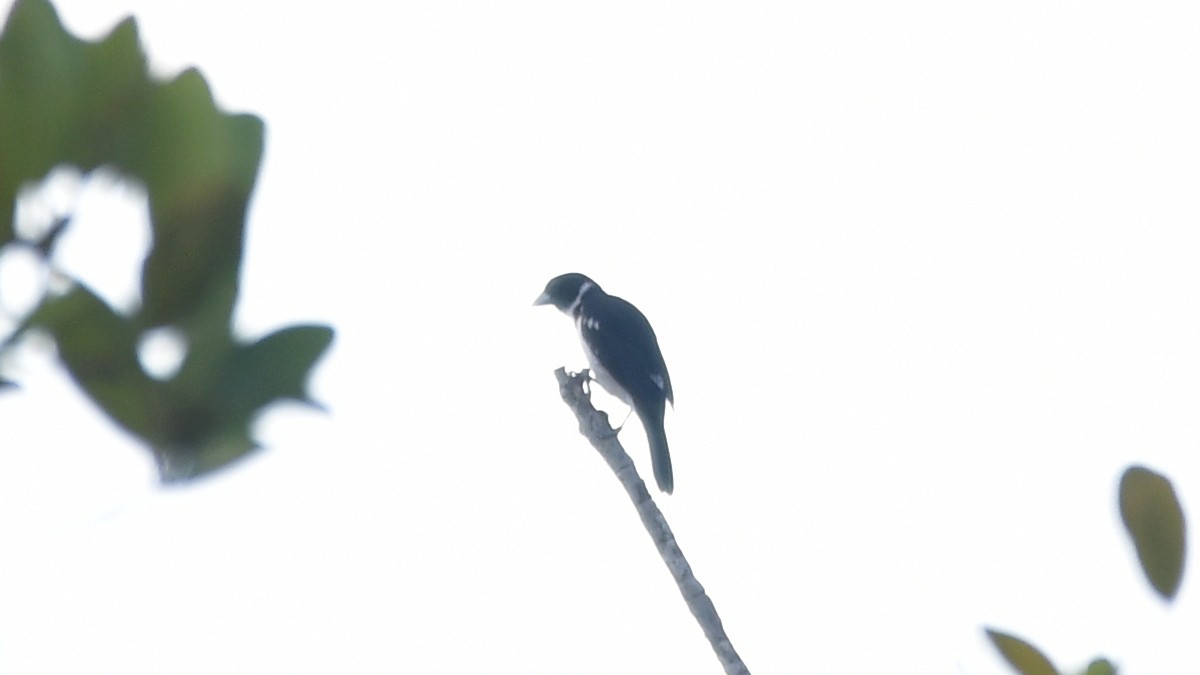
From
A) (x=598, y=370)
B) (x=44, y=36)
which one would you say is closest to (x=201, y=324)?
(x=44, y=36)

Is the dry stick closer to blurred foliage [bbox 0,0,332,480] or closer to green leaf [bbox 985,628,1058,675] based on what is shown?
green leaf [bbox 985,628,1058,675]

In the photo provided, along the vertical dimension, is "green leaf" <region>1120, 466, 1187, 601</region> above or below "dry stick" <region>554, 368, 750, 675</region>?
below

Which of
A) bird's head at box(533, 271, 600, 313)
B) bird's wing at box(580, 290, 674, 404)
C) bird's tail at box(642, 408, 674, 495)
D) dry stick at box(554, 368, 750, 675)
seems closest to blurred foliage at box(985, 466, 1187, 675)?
dry stick at box(554, 368, 750, 675)

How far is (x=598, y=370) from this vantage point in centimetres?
688

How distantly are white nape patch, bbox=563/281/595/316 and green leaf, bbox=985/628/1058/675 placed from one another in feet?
22.5

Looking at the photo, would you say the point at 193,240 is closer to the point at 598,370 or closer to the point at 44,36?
the point at 44,36

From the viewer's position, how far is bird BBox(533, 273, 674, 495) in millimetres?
6484

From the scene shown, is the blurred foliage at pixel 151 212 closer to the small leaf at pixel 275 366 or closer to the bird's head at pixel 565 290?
the small leaf at pixel 275 366

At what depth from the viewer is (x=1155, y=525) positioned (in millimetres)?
907

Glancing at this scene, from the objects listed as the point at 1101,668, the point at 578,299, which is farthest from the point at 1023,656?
the point at 578,299

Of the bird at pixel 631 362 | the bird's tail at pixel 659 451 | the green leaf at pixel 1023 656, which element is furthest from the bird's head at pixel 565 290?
the green leaf at pixel 1023 656

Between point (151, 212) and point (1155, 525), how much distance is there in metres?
0.65

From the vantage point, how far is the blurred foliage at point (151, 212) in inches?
26.6

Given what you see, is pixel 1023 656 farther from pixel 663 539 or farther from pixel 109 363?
pixel 663 539
